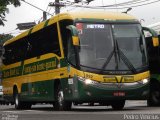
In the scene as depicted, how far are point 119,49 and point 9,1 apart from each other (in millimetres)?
14268

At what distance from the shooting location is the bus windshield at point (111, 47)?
1920 centimetres

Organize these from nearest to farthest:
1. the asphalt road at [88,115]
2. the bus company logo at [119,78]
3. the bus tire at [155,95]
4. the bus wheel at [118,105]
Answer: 1. the asphalt road at [88,115]
2. the bus company logo at [119,78]
3. the bus wheel at [118,105]
4. the bus tire at [155,95]

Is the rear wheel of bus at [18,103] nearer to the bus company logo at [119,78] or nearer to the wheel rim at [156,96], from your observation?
the wheel rim at [156,96]

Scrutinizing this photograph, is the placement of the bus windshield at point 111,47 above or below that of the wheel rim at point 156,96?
above

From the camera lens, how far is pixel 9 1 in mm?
32531

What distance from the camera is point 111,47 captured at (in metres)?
19.6

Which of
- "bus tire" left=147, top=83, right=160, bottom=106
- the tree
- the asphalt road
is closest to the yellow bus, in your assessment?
the asphalt road

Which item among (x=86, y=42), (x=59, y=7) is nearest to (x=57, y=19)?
(x=86, y=42)

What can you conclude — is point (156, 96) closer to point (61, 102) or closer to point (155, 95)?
point (155, 95)

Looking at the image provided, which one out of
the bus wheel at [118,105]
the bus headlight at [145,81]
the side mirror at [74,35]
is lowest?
the bus wheel at [118,105]

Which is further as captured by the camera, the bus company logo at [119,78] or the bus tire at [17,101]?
the bus tire at [17,101]

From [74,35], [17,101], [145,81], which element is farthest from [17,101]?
[74,35]

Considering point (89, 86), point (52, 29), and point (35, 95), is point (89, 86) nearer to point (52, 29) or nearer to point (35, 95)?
point (52, 29)

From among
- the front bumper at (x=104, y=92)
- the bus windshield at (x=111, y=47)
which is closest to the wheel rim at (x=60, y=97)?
the front bumper at (x=104, y=92)
